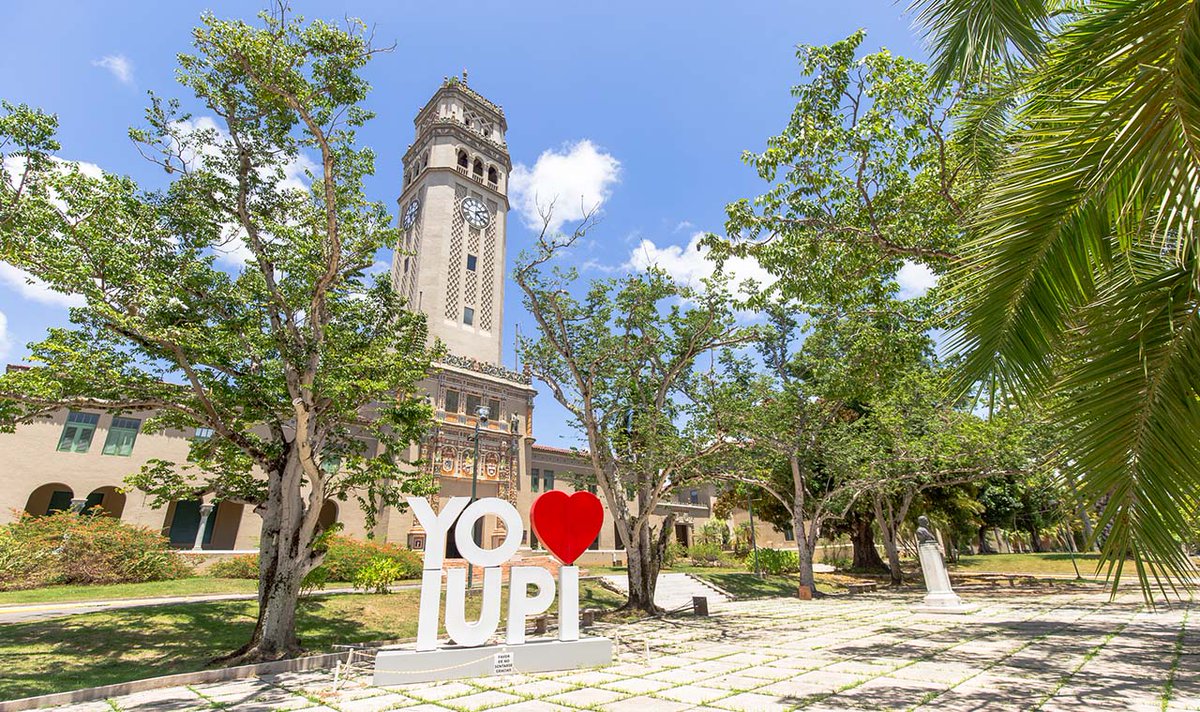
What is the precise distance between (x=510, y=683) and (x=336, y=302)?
9.35 metres

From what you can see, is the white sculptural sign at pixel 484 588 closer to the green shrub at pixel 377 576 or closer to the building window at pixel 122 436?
the green shrub at pixel 377 576

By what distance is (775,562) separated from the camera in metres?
30.2

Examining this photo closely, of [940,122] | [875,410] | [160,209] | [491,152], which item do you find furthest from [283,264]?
[491,152]

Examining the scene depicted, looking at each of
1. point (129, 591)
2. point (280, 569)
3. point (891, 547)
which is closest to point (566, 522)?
point (280, 569)

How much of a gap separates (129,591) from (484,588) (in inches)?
574

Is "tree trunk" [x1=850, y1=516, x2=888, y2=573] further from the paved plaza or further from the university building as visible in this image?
the paved plaza

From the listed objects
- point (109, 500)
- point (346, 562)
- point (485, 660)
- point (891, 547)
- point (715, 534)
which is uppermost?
point (109, 500)

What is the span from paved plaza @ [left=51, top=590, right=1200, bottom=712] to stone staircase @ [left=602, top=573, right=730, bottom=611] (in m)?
7.95

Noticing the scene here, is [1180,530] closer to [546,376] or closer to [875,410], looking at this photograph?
[546,376]

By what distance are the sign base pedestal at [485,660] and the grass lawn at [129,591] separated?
41.9ft

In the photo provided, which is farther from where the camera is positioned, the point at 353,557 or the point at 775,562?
the point at 775,562

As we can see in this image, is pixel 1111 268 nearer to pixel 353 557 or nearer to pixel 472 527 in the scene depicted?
pixel 472 527

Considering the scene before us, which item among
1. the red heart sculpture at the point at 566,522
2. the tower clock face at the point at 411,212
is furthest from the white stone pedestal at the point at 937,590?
the tower clock face at the point at 411,212

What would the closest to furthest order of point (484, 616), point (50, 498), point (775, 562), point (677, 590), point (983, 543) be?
point (484, 616)
point (677, 590)
point (50, 498)
point (775, 562)
point (983, 543)
